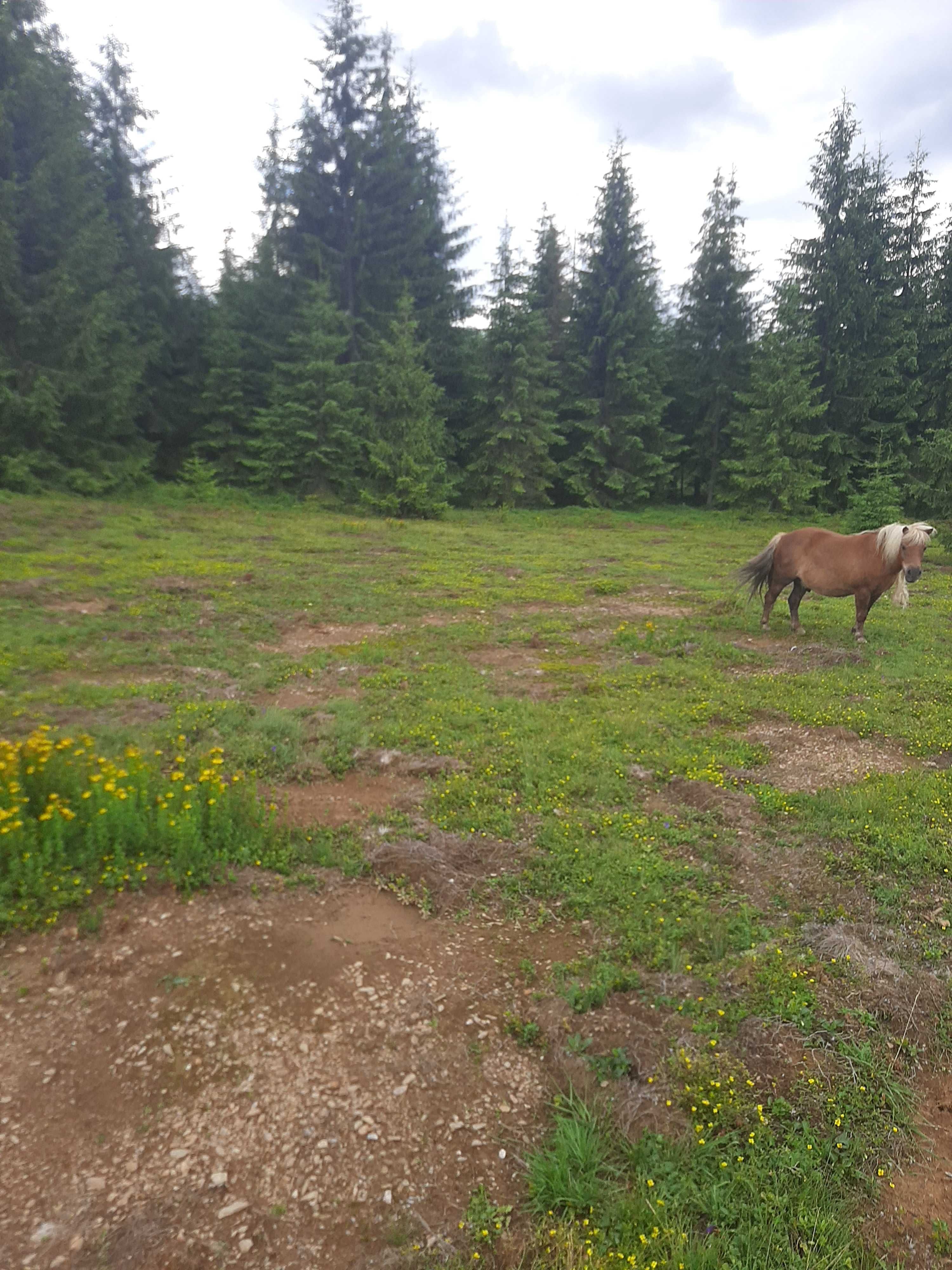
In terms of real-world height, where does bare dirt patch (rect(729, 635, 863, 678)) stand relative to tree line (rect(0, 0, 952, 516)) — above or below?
below

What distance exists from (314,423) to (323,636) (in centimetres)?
1761

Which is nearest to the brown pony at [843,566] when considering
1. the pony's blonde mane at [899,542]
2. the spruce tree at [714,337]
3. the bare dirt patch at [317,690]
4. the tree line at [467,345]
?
the pony's blonde mane at [899,542]

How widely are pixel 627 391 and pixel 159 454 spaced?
19191 millimetres

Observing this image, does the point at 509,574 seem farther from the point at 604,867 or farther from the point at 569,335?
the point at 569,335

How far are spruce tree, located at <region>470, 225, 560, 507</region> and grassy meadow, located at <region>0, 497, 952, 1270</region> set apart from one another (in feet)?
50.5

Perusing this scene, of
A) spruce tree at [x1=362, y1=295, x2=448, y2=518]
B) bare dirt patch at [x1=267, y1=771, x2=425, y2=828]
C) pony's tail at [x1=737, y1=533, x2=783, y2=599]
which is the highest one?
spruce tree at [x1=362, y1=295, x2=448, y2=518]

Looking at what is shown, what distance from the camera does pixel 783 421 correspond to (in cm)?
2770

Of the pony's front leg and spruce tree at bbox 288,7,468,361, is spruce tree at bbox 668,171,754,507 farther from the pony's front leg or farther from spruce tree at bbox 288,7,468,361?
the pony's front leg

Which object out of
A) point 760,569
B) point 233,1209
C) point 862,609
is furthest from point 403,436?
point 233,1209

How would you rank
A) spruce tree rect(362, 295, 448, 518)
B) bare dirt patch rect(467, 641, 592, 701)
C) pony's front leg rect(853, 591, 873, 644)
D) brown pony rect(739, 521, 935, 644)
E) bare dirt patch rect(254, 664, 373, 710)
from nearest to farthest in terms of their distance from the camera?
bare dirt patch rect(254, 664, 373, 710), bare dirt patch rect(467, 641, 592, 701), brown pony rect(739, 521, 935, 644), pony's front leg rect(853, 591, 873, 644), spruce tree rect(362, 295, 448, 518)

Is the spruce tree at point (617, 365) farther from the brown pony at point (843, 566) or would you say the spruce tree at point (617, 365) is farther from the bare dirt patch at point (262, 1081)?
the bare dirt patch at point (262, 1081)

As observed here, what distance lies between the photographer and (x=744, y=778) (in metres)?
6.88

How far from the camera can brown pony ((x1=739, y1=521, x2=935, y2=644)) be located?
34.3 ft

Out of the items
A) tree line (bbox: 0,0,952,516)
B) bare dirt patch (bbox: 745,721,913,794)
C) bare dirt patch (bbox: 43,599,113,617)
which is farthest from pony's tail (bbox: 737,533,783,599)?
tree line (bbox: 0,0,952,516)
